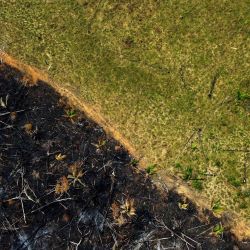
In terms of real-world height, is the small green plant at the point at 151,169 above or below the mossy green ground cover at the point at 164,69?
below

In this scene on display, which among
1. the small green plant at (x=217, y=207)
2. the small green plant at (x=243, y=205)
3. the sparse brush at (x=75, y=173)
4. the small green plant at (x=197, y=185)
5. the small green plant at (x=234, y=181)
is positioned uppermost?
the small green plant at (x=234, y=181)

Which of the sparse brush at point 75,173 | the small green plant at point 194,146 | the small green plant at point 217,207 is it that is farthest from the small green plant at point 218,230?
the sparse brush at point 75,173

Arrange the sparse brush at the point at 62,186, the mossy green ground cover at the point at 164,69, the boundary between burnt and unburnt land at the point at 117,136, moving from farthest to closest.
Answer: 1. the mossy green ground cover at the point at 164,69
2. the sparse brush at the point at 62,186
3. the boundary between burnt and unburnt land at the point at 117,136

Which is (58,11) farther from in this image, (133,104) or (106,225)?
(106,225)

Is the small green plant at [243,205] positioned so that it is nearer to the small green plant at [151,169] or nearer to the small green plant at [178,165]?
the small green plant at [178,165]

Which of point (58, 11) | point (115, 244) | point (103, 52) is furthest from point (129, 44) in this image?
point (115, 244)

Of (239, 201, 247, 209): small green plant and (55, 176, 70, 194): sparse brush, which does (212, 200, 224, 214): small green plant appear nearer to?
(239, 201, 247, 209): small green plant
